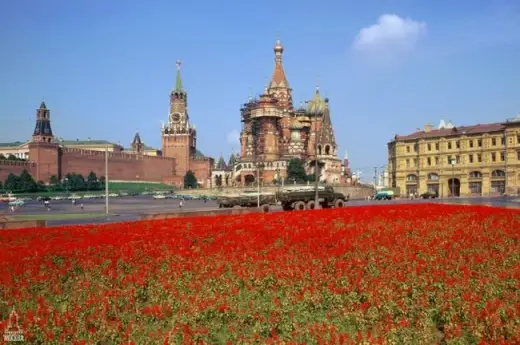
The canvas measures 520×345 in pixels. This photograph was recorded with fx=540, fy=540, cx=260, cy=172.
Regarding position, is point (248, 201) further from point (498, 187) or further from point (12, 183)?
point (12, 183)

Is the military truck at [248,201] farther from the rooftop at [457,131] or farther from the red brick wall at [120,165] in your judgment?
the red brick wall at [120,165]

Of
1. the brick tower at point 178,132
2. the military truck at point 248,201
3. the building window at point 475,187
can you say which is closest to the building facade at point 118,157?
the brick tower at point 178,132

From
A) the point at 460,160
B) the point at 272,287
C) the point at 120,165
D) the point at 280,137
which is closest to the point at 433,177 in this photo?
the point at 460,160

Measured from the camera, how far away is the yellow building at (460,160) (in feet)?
268

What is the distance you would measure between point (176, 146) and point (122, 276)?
167 meters

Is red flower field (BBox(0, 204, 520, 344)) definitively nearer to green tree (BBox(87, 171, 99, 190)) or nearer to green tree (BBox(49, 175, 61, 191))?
green tree (BBox(49, 175, 61, 191))

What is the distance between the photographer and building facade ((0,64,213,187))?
Answer: 137 metres

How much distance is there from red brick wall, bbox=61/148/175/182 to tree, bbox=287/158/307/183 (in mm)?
65549

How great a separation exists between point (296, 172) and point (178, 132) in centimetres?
7334

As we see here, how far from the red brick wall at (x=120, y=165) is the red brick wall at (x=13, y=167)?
9801 millimetres

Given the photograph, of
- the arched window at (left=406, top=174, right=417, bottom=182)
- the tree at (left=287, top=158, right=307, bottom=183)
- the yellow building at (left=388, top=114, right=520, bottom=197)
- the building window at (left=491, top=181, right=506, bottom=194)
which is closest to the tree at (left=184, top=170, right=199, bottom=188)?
the tree at (left=287, top=158, right=307, bottom=183)

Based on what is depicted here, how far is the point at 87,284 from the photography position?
11.0m

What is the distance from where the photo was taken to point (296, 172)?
365 ft

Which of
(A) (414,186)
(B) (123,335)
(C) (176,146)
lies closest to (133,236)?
(B) (123,335)
